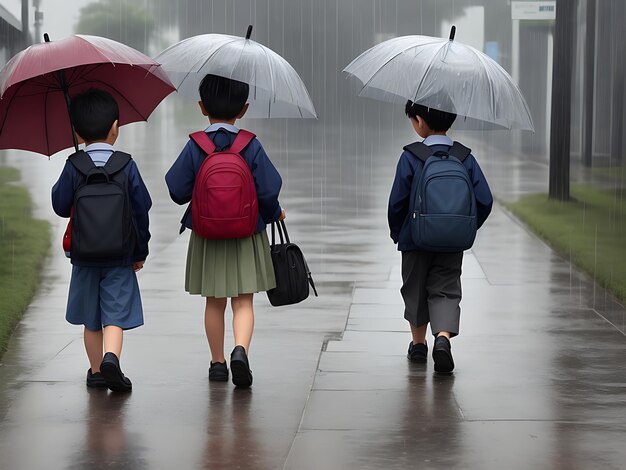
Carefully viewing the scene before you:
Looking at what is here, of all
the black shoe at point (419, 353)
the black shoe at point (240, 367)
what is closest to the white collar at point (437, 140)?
the black shoe at point (419, 353)

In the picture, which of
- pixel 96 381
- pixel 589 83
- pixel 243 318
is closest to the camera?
pixel 96 381

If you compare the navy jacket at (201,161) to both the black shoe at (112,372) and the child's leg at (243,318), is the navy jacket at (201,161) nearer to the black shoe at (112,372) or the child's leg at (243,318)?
the child's leg at (243,318)

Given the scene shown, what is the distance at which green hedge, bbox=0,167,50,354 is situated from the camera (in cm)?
907

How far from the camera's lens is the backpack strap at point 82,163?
245 inches

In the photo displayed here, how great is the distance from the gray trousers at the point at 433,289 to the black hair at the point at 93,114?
6.07 ft

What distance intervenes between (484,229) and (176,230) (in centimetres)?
362

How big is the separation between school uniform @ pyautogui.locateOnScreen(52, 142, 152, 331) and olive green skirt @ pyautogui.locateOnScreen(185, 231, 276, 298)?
0.32m

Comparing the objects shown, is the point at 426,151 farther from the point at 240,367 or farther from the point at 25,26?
the point at 25,26

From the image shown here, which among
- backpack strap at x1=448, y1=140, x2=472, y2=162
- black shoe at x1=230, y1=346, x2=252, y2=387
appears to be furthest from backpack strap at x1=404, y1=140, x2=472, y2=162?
black shoe at x1=230, y1=346, x2=252, y2=387

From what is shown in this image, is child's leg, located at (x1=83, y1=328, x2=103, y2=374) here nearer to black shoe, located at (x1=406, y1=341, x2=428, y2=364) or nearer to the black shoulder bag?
the black shoulder bag

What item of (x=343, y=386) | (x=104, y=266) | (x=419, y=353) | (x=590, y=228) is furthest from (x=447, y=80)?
(x=590, y=228)

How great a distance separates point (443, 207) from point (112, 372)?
75.5 inches

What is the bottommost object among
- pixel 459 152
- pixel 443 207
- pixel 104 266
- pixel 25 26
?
pixel 104 266

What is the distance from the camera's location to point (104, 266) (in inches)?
250
